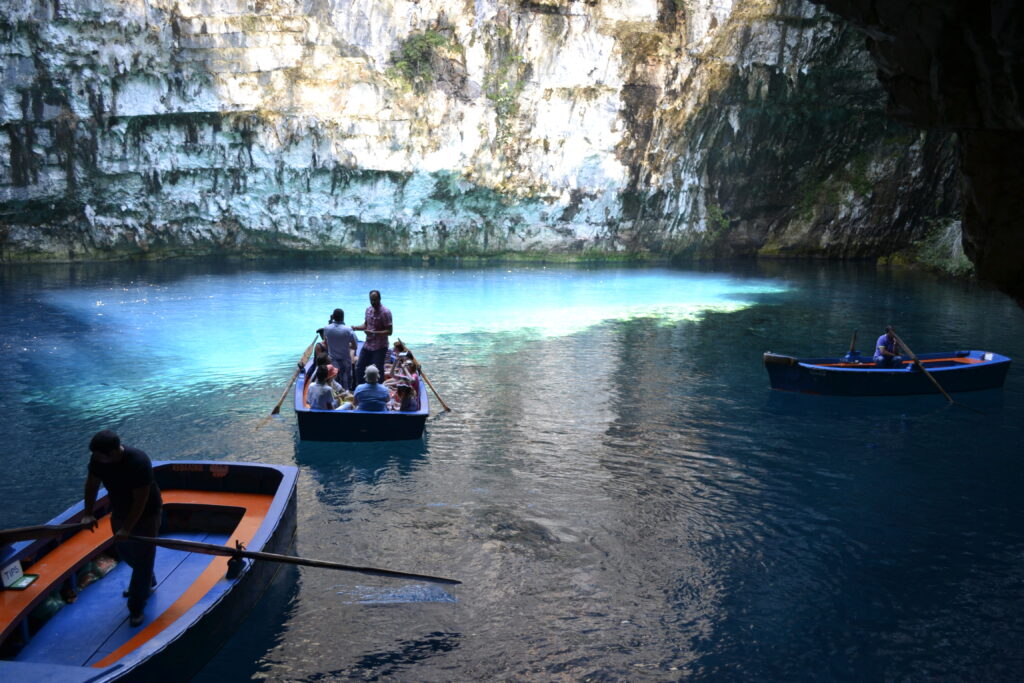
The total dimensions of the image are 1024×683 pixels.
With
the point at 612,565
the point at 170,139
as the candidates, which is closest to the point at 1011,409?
the point at 612,565

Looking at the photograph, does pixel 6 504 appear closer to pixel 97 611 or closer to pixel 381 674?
pixel 97 611

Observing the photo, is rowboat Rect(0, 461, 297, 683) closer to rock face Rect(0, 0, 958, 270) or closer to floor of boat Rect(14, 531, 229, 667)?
floor of boat Rect(14, 531, 229, 667)

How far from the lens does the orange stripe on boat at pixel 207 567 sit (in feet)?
20.7

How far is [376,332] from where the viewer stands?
43.3 feet

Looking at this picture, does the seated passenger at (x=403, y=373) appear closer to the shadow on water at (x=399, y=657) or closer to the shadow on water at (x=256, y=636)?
the shadow on water at (x=256, y=636)

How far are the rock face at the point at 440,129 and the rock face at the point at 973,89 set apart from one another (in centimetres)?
3308

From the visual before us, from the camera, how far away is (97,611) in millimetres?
6812

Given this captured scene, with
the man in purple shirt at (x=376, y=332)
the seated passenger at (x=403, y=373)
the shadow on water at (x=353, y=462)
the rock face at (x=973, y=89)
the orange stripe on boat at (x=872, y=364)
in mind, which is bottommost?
the shadow on water at (x=353, y=462)

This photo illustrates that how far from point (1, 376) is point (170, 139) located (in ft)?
92.7

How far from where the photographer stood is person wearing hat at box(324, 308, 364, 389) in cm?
1339

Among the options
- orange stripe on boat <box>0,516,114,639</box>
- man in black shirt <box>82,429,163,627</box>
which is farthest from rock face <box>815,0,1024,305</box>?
orange stripe on boat <box>0,516,114,639</box>

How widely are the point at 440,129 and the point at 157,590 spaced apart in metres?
39.5

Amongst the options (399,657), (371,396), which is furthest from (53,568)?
(371,396)

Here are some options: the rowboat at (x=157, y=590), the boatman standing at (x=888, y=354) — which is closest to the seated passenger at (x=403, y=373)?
the rowboat at (x=157, y=590)
